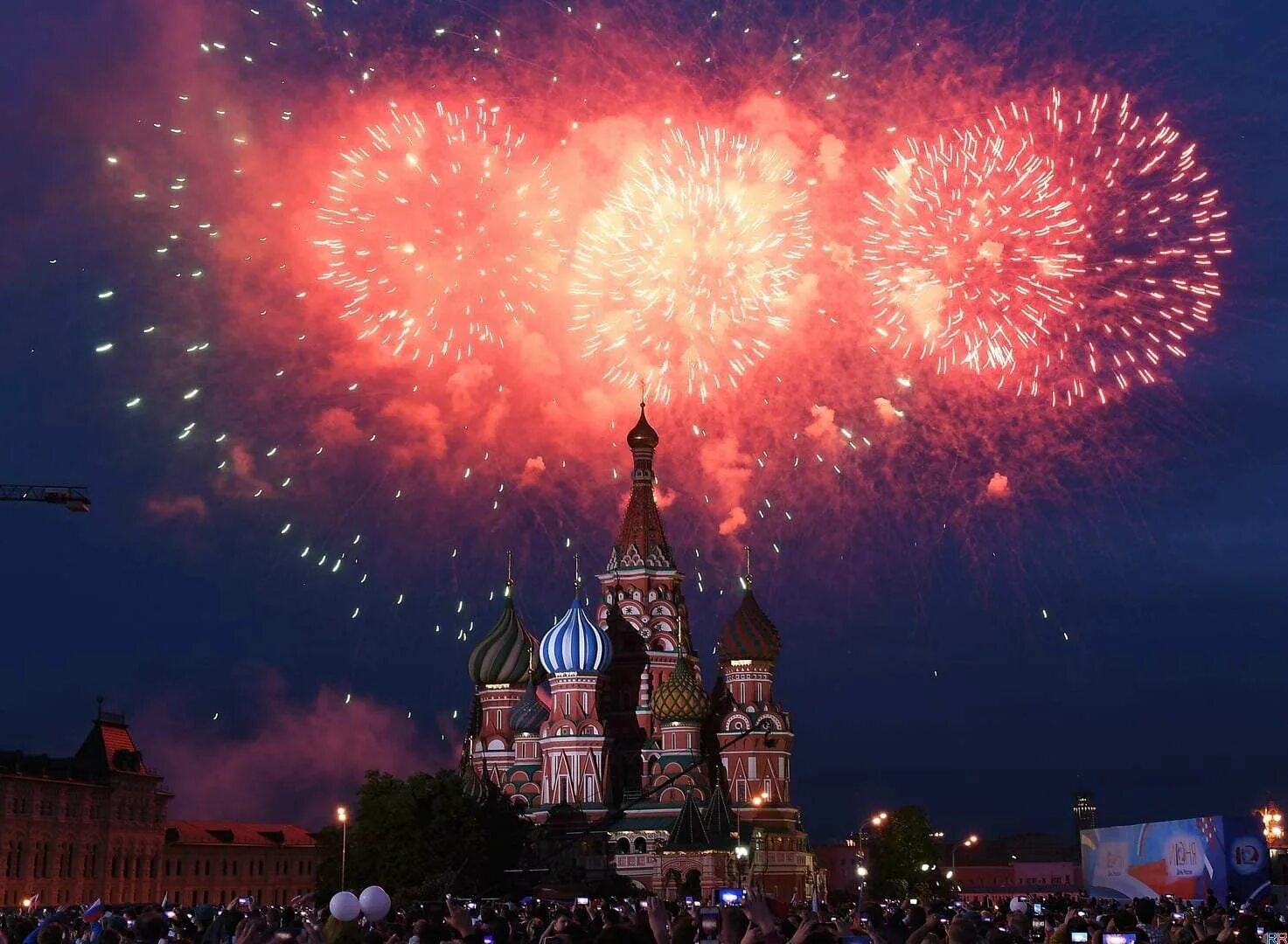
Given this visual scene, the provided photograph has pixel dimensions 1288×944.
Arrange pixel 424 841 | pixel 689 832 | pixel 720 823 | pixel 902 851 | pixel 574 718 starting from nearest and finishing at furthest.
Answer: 1. pixel 424 841
2. pixel 689 832
3. pixel 720 823
4. pixel 574 718
5. pixel 902 851

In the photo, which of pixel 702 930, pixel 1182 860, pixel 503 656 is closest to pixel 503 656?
pixel 503 656

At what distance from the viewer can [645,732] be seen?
259 feet

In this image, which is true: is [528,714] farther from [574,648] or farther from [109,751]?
[109,751]

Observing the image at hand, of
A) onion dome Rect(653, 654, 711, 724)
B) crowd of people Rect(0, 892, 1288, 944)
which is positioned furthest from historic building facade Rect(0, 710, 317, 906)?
crowd of people Rect(0, 892, 1288, 944)

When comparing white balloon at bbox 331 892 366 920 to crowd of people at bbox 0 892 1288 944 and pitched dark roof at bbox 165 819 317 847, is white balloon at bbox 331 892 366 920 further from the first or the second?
pitched dark roof at bbox 165 819 317 847

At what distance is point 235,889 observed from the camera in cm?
9669

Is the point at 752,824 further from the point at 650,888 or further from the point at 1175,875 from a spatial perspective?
the point at 1175,875

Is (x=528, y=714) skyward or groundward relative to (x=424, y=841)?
skyward

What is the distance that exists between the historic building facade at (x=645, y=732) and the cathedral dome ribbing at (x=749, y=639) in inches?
3.0

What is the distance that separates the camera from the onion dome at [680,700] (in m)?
74.4

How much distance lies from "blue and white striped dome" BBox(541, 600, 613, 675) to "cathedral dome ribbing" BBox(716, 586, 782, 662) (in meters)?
7.75

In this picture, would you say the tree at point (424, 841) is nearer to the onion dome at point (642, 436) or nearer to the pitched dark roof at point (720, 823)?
the pitched dark roof at point (720, 823)

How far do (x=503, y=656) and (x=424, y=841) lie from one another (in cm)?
1996

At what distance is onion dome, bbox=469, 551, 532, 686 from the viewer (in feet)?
266
